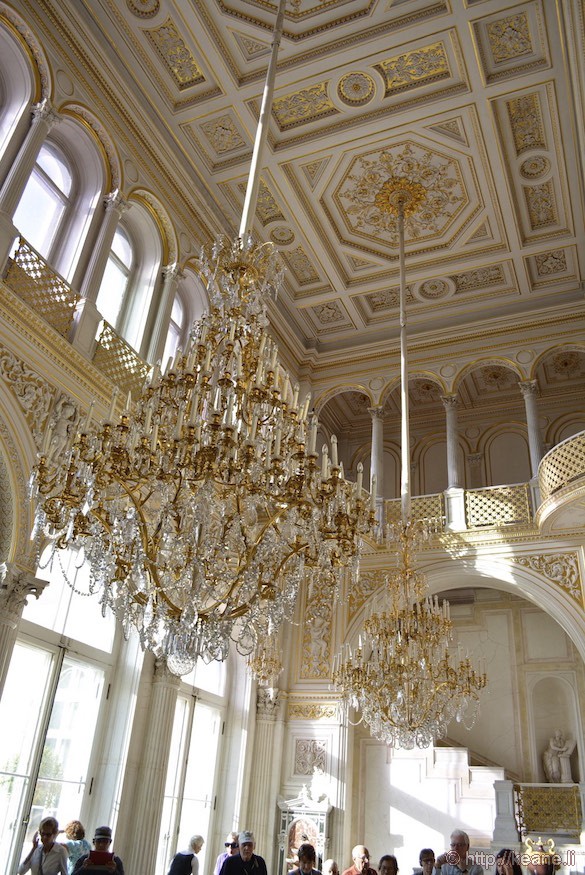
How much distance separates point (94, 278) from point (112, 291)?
89 centimetres

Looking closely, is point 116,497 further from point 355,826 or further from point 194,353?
point 355,826

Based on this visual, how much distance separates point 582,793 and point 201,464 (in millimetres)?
8178

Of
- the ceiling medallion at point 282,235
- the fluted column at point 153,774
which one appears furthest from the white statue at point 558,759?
the ceiling medallion at point 282,235

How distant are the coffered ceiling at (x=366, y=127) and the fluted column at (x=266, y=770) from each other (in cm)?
626

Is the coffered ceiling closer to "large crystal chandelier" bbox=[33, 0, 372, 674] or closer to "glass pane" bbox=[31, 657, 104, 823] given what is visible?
"large crystal chandelier" bbox=[33, 0, 372, 674]

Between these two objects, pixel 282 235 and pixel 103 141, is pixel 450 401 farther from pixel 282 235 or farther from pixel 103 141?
pixel 103 141

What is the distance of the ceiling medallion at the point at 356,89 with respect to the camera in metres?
8.23

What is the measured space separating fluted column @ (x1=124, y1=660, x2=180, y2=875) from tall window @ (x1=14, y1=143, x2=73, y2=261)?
474 centimetres

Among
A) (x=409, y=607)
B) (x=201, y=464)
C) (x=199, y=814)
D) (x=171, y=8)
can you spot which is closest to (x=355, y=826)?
(x=199, y=814)

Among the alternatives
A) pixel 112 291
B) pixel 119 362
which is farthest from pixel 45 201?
pixel 119 362

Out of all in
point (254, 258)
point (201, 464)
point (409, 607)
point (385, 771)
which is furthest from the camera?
point (385, 771)

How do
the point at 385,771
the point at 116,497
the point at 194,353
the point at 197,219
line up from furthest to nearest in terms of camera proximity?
the point at 385,771 → the point at 197,219 → the point at 194,353 → the point at 116,497

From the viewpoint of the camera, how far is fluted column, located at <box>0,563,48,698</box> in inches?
223

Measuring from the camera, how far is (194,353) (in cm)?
429
